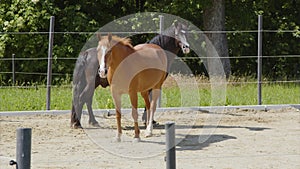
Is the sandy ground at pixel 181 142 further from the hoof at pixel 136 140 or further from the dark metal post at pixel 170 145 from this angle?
the dark metal post at pixel 170 145

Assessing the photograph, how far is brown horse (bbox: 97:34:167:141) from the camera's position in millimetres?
8406

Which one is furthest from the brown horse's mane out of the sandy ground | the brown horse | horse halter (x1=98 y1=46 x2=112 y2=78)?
the sandy ground

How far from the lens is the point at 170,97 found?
1295 cm

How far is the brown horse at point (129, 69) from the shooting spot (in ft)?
27.6

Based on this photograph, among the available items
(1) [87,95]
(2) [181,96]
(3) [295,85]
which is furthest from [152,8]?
(1) [87,95]

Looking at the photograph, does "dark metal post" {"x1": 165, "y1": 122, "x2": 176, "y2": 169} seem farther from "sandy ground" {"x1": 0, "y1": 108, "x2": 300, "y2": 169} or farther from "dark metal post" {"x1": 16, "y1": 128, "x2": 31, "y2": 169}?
"sandy ground" {"x1": 0, "y1": 108, "x2": 300, "y2": 169}

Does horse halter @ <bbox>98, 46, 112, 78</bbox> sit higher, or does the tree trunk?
the tree trunk

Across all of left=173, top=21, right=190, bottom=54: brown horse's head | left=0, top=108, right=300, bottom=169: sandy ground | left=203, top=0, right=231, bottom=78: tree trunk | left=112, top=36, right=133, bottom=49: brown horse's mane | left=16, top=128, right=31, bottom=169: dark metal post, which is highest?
left=203, top=0, right=231, bottom=78: tree trunk

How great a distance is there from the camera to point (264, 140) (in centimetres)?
891

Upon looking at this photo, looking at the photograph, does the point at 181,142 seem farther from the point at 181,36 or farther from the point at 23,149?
the point at 23,149

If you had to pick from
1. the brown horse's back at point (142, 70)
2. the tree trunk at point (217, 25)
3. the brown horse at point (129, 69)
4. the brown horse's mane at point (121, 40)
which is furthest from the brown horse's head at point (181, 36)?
the tree trunk at point (217, 25)

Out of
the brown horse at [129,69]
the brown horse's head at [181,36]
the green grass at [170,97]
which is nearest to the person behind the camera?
the brown horse at [129,69]

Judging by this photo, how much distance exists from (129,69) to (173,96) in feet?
14.1

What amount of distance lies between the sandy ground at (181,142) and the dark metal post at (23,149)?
122 inches
